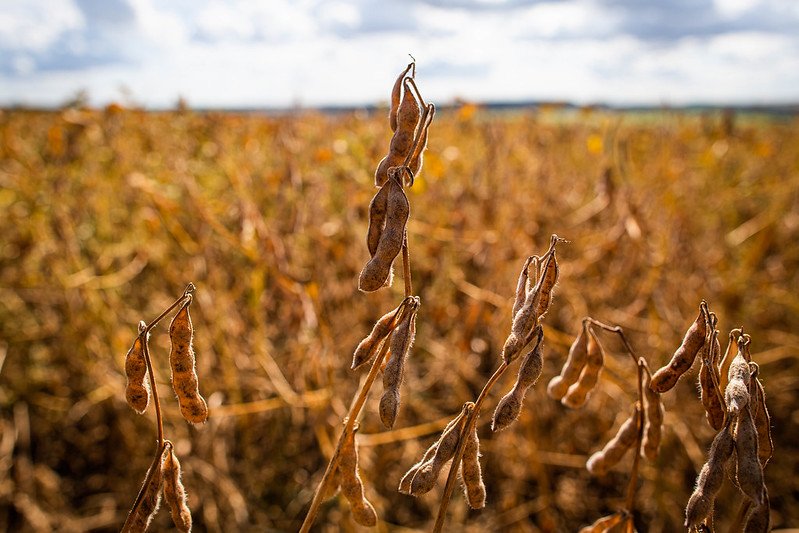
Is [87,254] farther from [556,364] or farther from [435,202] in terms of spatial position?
[556,364]

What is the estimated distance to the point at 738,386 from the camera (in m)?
0.63

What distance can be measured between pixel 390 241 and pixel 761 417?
1.55 feet

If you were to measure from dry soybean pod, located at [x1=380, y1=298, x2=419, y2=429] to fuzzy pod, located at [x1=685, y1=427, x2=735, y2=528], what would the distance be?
1.12ft

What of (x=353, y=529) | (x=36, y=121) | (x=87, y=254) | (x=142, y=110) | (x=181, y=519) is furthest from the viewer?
(x=36, y=121)

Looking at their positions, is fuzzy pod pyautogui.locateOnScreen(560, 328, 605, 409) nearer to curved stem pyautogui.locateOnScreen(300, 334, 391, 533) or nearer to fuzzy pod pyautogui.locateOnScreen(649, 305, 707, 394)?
fuzzy pod pyautogui.locateOnScreen(649, 305, 707, 394)

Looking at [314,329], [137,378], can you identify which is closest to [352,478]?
[137,378]

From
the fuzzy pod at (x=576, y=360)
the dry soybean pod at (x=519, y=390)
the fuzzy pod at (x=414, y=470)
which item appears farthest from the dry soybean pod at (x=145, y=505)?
the fuzzy pod at (x=576, y=360)

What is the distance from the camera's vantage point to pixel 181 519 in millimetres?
771

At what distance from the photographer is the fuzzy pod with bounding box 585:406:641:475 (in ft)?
2.92

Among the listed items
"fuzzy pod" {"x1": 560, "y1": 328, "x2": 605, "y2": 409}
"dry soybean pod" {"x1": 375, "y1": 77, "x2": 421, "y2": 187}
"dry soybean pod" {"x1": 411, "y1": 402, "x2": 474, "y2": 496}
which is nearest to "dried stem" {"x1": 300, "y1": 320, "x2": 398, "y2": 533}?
"dry soybean pod" {"x1": 411, "y1": 402, "x2": 474, "y2": 496}

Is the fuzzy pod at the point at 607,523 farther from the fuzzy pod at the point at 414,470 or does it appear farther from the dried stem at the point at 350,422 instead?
the dried stem at the point at 350,422

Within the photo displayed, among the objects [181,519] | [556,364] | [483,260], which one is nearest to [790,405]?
[556,364]

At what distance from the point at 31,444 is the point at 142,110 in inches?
84.4

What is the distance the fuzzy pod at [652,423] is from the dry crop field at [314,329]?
1019 mm
